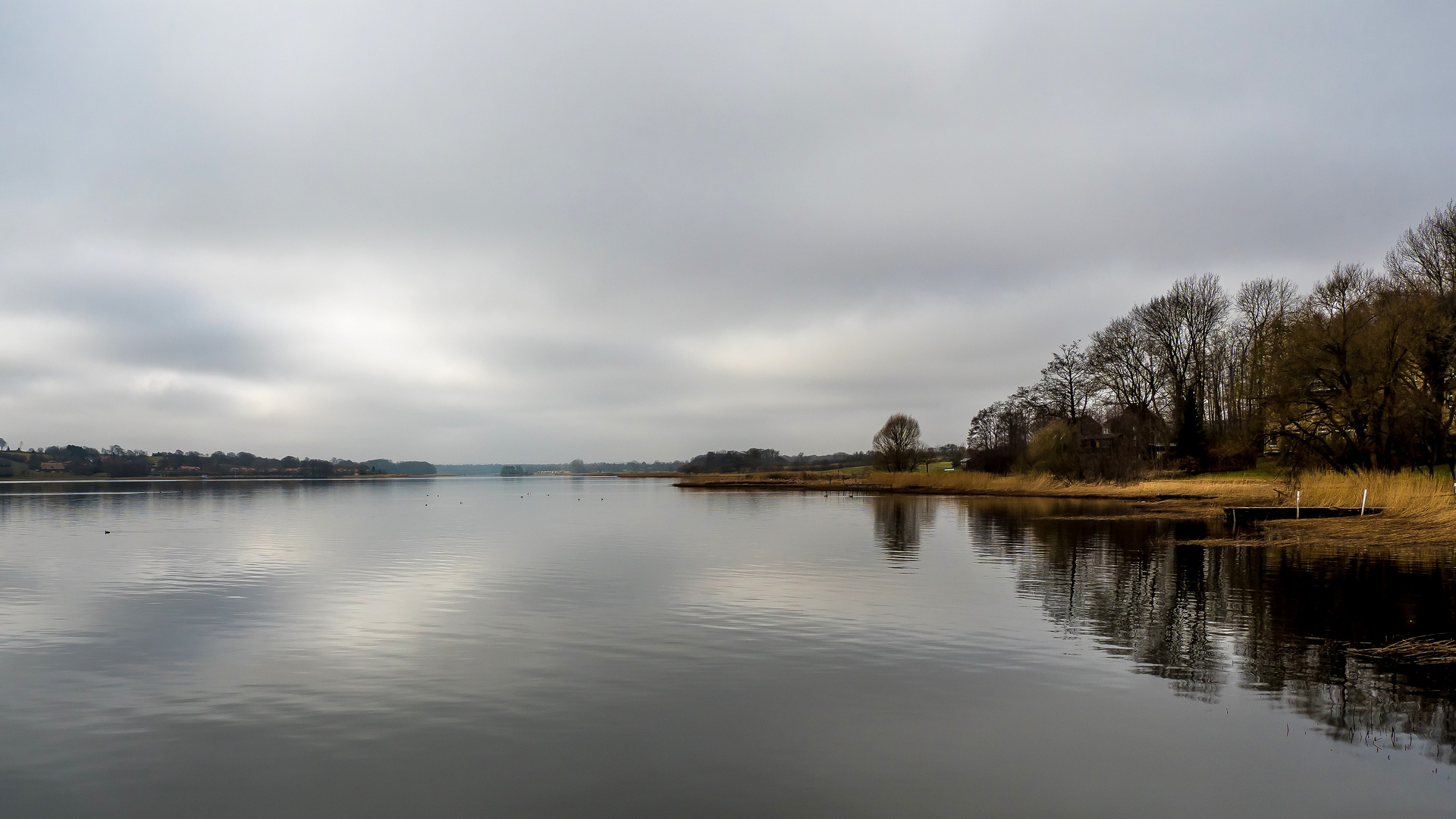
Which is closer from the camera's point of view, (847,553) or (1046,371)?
(847,553)

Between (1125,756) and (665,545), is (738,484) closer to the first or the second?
(665,545)

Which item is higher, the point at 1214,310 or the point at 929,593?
the point at 1214,310

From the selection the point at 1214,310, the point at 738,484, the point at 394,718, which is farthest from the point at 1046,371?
the point at 394,718

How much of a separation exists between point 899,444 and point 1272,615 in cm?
7970

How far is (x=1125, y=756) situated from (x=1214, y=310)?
69760mm

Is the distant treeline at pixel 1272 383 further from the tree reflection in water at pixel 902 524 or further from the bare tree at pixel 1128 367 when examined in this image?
the tree reflection in water at pixel 902 524

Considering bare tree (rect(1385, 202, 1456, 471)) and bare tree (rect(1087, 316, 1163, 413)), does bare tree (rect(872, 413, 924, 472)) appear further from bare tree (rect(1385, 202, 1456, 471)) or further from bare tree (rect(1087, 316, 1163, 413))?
bare tree (rect(1385, 202, 1456, 471))

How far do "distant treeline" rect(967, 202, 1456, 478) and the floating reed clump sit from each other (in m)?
27.0

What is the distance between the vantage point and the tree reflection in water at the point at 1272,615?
925 centimetres

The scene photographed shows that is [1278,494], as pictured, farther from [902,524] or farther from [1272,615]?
[1272,615]

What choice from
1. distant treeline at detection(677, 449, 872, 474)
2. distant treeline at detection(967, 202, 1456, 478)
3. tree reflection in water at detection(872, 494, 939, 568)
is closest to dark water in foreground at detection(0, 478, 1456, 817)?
tree reflection in water at detection(872, 494, 939, 568)

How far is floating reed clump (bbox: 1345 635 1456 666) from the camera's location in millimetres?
10844

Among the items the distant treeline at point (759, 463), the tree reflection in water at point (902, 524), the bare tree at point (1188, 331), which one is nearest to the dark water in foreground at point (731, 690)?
the tree reflection in water at point (902, 524)

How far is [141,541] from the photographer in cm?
3108
